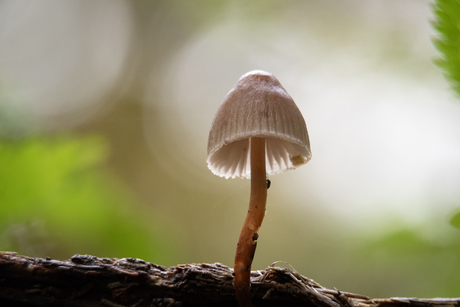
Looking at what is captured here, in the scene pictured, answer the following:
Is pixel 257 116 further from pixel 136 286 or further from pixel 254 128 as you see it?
pixel 136 286

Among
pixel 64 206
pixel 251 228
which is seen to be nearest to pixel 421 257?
pixel 251 228

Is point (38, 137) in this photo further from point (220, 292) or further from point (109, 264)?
point (220, 292)

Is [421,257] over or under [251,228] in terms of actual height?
over

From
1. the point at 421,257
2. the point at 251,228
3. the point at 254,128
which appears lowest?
the point at 251,228

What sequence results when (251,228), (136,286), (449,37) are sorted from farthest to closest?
(251,228) < (136,286) < (449,37)

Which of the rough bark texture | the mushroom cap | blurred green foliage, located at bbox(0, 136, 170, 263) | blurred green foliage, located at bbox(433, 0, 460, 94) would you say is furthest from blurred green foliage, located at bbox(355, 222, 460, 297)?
blurred green foliage, located at bbox(0, 136, 170, 263)

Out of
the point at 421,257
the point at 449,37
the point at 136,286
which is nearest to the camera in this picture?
the point at 449,37

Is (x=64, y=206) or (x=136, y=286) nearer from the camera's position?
(x=136, y=286)

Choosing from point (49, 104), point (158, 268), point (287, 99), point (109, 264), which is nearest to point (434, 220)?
point (287, 99)
